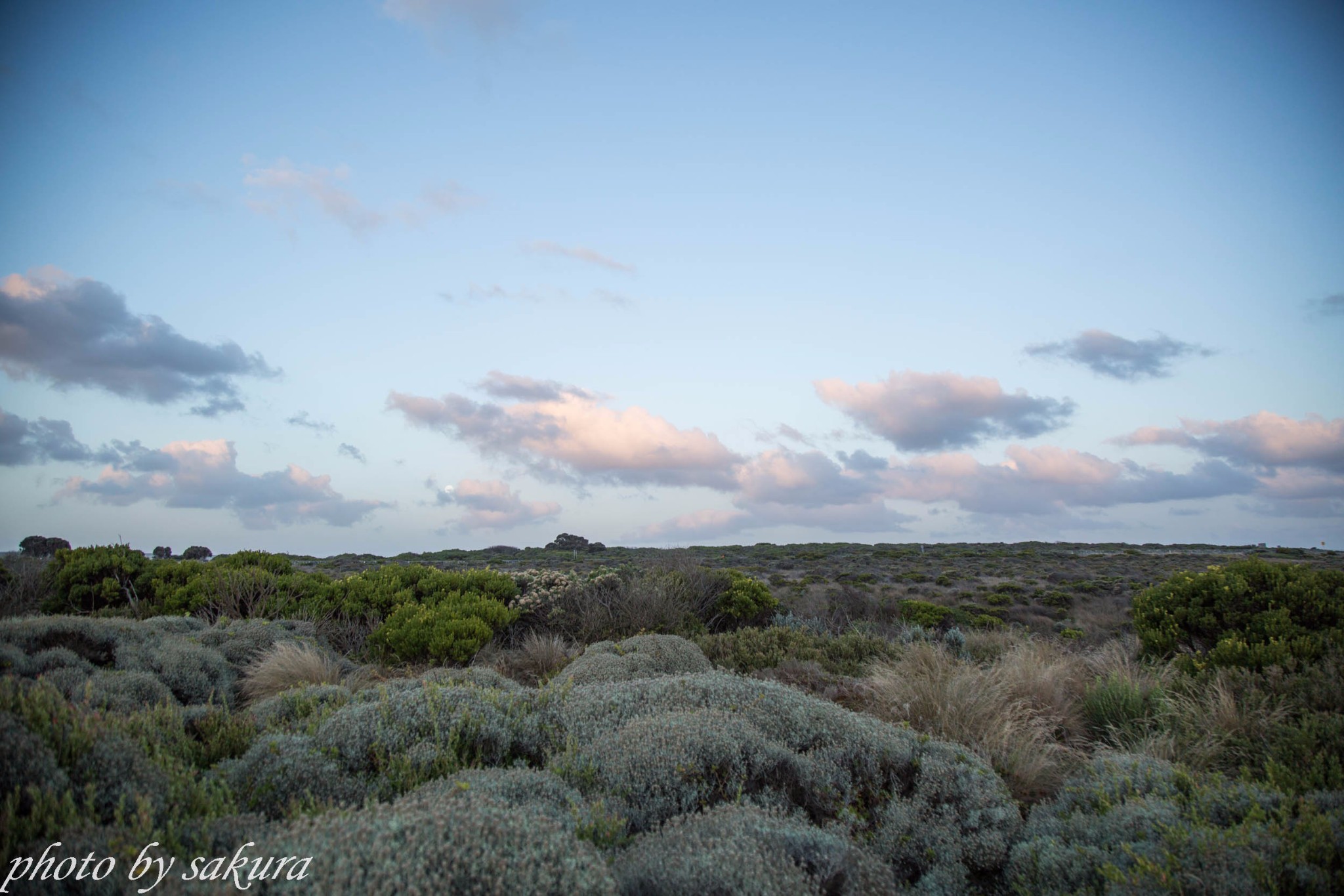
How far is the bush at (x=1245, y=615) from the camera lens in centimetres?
661

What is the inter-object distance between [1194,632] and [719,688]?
625 cm

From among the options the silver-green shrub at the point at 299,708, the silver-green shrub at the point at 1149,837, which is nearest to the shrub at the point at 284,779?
the silver-green shrub at the point at 299,708

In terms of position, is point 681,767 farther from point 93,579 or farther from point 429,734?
point 93,579

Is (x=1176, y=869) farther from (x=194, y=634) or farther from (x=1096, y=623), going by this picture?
(x=1096, y=623)

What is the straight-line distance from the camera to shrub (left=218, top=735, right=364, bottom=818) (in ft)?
12.0

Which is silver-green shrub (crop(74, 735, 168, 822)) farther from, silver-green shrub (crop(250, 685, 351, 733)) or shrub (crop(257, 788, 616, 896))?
silver-green shrub (crop(250, 685, 351, 733))

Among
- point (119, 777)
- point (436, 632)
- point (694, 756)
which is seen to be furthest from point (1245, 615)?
point (436, 632)

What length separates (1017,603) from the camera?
22672 mm

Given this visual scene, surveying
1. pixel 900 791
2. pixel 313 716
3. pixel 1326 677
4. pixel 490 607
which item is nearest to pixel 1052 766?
pixel 900 791

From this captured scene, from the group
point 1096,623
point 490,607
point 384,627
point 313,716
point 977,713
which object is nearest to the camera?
point 313,716

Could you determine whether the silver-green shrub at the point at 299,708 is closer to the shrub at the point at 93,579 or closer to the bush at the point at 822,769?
the bush at the point at 822,769

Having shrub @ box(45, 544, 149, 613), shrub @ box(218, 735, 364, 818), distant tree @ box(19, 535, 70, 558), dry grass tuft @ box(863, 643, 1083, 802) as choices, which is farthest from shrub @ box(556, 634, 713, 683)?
distant tree @ box(19, 535, 70, 558)

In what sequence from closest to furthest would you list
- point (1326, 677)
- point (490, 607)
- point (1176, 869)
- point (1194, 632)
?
point (1176, 869) → point (1326, 677) → point (1194, 632) → point (490, 607)

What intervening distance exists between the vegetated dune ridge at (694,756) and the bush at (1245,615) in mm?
29
